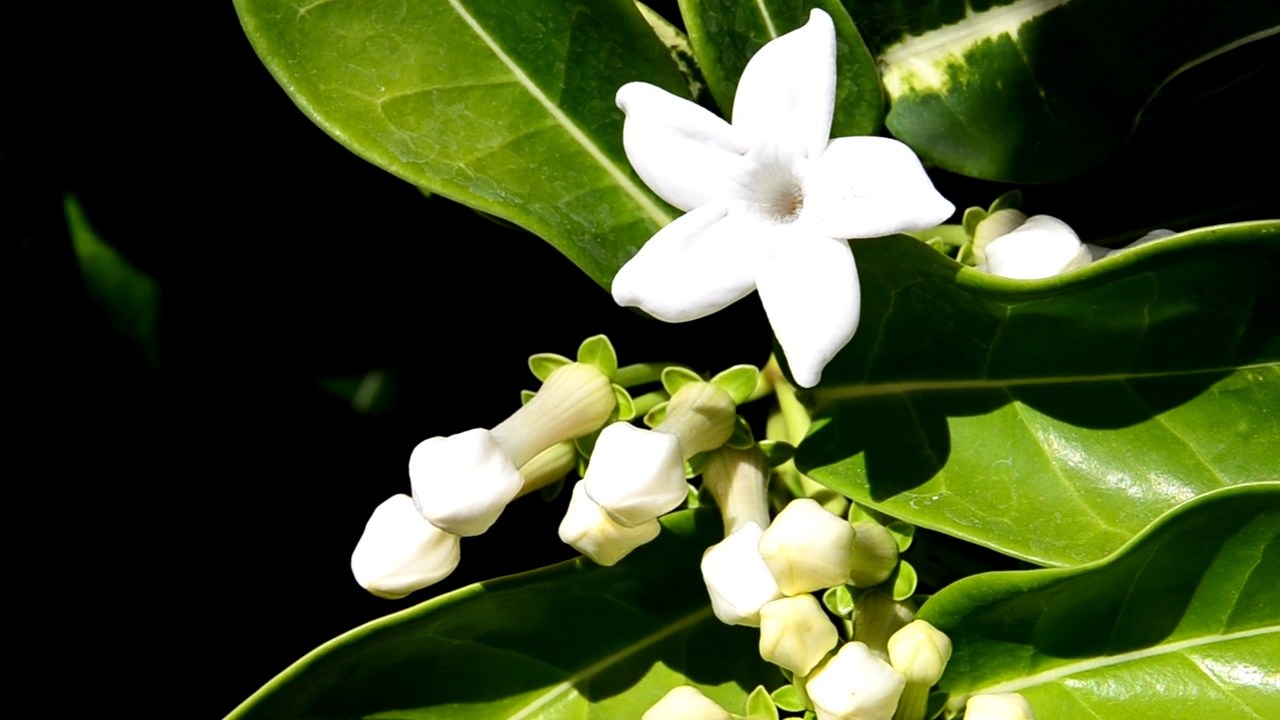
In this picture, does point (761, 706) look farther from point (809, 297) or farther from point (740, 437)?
point (809, 297)

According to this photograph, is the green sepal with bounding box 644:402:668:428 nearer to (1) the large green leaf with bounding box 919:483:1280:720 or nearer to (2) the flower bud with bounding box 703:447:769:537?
(2) the flower bud with bounding box 703:447:769:537

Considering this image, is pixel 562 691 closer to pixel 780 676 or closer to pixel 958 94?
pixel 780 676

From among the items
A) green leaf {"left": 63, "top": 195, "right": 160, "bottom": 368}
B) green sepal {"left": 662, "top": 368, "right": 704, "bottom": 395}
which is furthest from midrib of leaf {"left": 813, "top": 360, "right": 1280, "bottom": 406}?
green leaf {"left": 63, "top": 195, "right": 160, "bottom": 368}

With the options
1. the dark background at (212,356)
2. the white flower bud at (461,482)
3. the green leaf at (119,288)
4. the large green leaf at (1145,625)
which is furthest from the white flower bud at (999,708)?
the green leaf at (119,288)

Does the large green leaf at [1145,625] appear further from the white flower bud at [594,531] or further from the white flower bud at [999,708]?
the white flower bud at [594,531]

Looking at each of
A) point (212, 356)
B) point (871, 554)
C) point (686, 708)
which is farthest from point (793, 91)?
point (212, 356)
